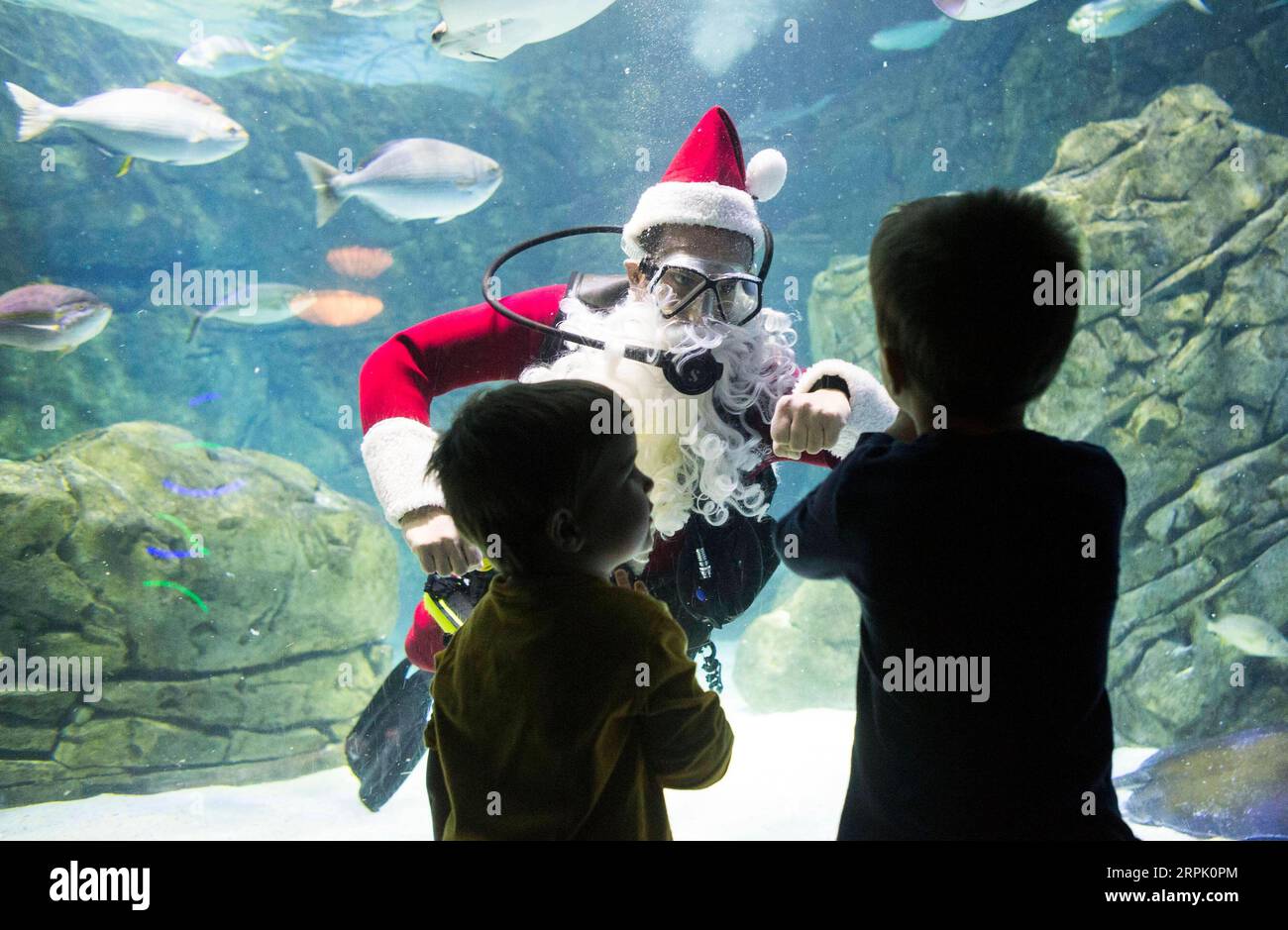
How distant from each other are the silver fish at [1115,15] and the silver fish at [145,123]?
24.2 ft

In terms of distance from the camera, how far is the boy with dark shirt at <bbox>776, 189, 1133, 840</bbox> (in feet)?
3.13

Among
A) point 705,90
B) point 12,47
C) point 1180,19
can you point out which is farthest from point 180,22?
point 1180,19

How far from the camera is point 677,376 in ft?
5.86

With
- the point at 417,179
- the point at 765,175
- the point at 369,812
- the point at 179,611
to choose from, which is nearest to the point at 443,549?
the point at 765,175

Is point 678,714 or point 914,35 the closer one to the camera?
point 678,714

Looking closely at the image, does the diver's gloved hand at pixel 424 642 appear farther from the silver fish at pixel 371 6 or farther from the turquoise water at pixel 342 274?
the silver fish at pixel 371 6

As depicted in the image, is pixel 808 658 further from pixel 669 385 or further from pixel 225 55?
pixel 225 55

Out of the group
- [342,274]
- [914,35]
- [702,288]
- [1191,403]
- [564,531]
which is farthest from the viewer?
[342,274]

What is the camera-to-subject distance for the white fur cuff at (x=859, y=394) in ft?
5.33

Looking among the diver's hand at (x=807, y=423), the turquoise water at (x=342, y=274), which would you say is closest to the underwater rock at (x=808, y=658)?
the turquoise water at (x=342, y=274)

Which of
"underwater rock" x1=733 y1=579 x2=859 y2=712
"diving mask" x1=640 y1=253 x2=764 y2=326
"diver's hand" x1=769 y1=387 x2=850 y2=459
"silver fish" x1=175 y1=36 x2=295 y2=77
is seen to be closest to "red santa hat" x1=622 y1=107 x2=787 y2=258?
"diving mask" x1=640 y1=253 x2=764 y2=326

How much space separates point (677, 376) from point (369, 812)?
3465 millimetres

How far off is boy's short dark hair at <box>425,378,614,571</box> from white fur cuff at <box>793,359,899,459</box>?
0.69m
